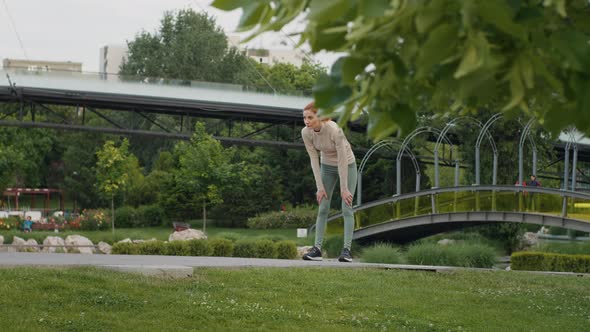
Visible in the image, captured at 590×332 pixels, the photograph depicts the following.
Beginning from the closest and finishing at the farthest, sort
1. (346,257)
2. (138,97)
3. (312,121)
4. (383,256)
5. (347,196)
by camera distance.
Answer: (312,121) < (347,196) < (346,257) < (383,256) < (138,97)

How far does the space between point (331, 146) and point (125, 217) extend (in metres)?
43.6

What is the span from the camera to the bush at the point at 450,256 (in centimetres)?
1655

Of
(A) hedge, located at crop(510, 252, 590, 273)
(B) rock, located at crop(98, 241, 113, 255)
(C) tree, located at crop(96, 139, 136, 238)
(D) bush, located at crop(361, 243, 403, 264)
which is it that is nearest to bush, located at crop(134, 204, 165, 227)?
(C) tree, located at crop(96, 139, 136, 238)

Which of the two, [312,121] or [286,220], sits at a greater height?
[312,121]

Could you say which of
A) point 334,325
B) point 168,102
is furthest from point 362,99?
point 168,102

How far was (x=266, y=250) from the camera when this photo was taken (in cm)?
1777

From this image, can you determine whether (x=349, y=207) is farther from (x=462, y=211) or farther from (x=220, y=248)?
(x=462, y=211)

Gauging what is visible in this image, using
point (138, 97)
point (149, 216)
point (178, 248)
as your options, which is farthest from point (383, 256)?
point (149, 216)

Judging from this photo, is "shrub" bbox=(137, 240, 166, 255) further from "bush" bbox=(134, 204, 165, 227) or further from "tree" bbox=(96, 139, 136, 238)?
"bush" bbox=(134, 204, 165, 227)

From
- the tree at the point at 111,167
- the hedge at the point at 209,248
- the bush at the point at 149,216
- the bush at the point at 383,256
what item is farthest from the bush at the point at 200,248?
the bush at the point at 149,216

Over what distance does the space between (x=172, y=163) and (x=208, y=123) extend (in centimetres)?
718

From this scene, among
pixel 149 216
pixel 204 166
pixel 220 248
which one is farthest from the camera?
pixel 149 216

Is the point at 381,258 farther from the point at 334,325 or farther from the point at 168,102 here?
the point at 168,102

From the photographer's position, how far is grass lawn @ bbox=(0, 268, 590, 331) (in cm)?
653
